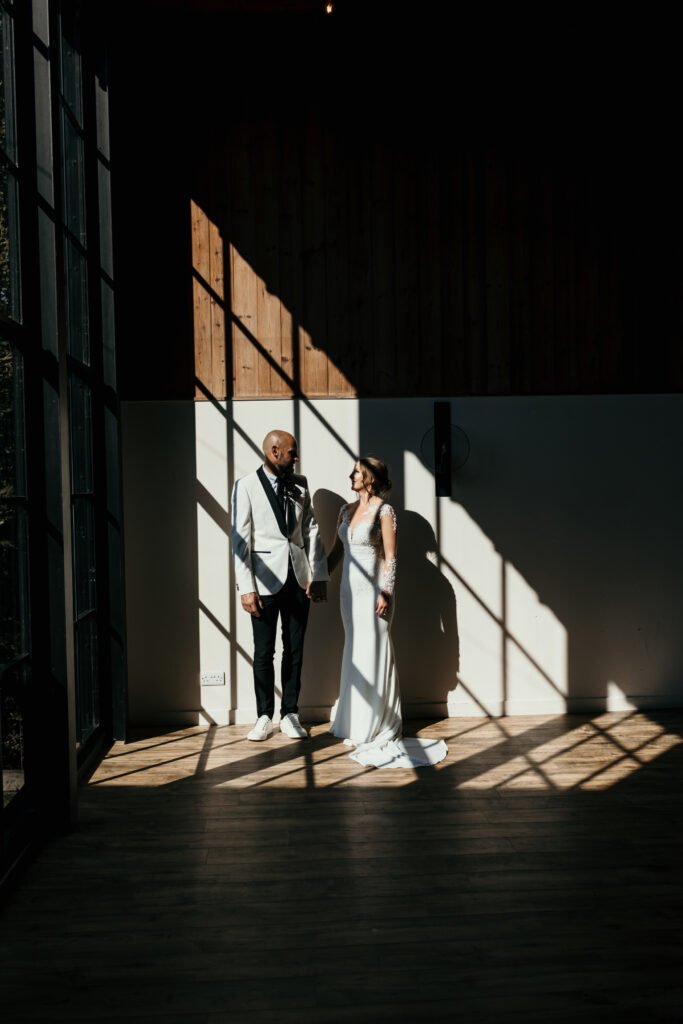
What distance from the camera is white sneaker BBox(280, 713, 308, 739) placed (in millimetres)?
5637

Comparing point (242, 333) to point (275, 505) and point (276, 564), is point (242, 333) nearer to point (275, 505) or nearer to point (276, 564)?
point (275, 505)

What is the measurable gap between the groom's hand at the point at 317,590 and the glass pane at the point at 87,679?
1289 mm

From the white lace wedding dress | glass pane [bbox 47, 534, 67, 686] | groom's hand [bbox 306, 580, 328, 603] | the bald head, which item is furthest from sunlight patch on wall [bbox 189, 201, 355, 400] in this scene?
glass pane [bbox 47, 534, 67, 686]

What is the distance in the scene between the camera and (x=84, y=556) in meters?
5.23

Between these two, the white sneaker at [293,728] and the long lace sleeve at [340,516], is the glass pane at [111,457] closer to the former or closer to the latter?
the long lace sleeve at [340,516]

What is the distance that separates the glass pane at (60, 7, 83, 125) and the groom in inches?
84.4

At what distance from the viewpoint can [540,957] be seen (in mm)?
3031

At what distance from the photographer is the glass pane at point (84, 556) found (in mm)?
5027

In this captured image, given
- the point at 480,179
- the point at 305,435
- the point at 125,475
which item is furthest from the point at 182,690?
the point at 480,179

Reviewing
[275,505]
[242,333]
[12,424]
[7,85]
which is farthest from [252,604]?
[7,85]

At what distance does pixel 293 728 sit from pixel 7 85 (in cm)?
373

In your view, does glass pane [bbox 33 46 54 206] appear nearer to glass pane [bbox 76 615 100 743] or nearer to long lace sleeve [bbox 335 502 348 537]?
glass pane [bbox 76 615 100 743]

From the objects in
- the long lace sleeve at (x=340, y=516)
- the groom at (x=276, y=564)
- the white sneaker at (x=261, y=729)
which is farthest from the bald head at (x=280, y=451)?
the white sneaker at (x=261, y=729)

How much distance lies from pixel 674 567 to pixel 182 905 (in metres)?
4.08
